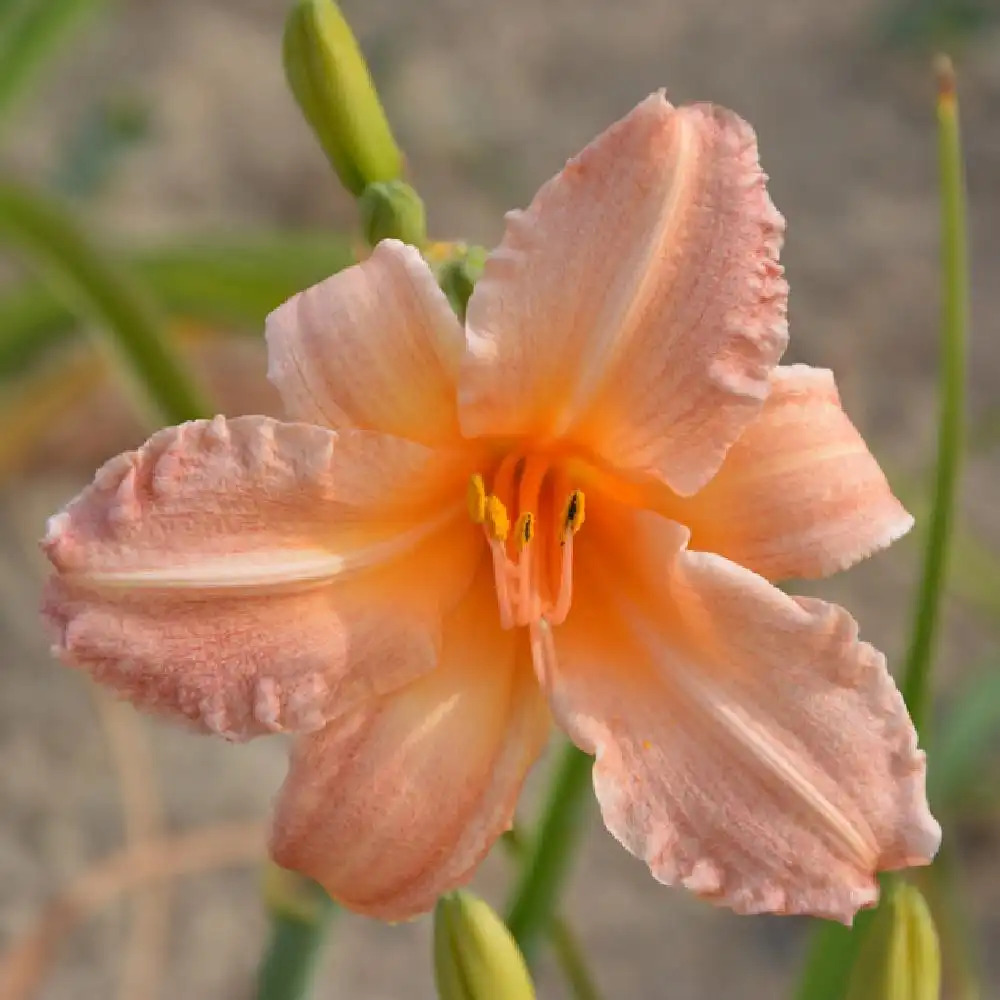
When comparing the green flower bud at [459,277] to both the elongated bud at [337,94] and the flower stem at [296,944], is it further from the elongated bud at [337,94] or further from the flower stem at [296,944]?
the flower stem at [296,944]

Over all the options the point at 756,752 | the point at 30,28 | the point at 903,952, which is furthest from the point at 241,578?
the point at 30,28

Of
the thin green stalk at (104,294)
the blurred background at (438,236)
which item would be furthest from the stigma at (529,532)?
the blurred background at (438,236)

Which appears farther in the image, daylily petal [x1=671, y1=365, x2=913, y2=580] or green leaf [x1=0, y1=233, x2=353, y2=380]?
green leaf [x1=0, y1=233, x2=353, y2=380]

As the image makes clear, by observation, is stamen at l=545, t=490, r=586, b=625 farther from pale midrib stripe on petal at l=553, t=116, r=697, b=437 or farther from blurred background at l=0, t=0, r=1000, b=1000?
blurred background at l=0, t=0, r=1000, b=1000

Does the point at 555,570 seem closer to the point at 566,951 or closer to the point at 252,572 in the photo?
the point at 252,572

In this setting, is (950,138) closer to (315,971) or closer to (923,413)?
(315,971)

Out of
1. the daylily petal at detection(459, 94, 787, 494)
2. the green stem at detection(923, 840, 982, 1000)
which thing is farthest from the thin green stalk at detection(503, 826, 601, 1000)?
the green stem at detection(923, 840, 982, 1000)

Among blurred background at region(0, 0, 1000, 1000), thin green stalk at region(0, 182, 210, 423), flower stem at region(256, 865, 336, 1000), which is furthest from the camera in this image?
blurred background at region(0, 0, 1000, 1000)
